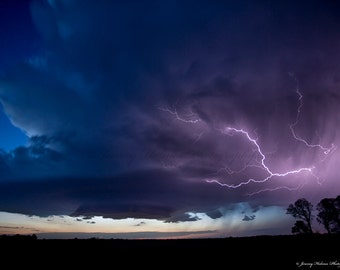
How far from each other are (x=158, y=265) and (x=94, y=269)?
319 cm

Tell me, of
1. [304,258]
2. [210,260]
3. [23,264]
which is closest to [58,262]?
[23,264]

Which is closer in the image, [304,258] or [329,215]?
[304,258]

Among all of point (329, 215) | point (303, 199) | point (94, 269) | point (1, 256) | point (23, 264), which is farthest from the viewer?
point (303, 199)

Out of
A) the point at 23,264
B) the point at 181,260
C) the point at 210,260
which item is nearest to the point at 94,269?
the point at 23,264

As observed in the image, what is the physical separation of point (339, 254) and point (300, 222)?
46202 millimetres

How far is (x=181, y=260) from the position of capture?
15.7 metres

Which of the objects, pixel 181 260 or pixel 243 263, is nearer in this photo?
pixel 243 263

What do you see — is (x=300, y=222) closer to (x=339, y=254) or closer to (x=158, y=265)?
(x=339, y=254)

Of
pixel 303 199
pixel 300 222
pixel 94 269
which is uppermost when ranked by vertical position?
pixel 303 199

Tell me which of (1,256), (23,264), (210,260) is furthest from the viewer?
(1,256)

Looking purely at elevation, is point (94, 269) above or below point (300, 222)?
below

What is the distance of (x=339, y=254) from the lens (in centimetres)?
1484

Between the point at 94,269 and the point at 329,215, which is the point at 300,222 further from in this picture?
the point at 94,269

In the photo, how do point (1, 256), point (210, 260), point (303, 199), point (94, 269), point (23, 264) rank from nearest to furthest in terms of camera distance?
point (94, 269) → point (23, 264) → point (210, 260) → point (1, 256) → point (303, 199)
